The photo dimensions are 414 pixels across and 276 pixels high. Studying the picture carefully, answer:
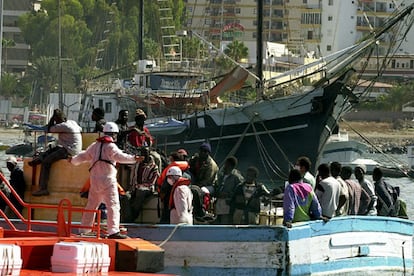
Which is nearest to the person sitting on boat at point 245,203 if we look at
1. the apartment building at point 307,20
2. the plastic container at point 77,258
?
the plastic container at point 77,258

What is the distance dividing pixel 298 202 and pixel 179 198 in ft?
6.06

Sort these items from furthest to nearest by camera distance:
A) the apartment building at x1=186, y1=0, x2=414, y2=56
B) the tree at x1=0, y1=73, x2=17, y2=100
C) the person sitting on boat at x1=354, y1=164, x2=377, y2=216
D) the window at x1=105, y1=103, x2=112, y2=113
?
1. the apartment building at x1=186, y1=0, x2=414, y2=56
2. the tree at x1=0, y1=73, x2=17, y2=100
3. the window at x1=105, y1=103, x2=112, y2=113
4. the person sitting on boat at x1=354, y1=164, x2=377, y2=216

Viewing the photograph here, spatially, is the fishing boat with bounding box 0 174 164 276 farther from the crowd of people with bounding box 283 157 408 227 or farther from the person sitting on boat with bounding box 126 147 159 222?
the crowd of people with bounding box 283 157 408 227

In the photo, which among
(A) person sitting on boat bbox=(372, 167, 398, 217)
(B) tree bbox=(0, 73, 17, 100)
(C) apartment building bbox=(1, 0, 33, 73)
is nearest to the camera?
(A) person sitting on boat bbox=(372, 167, 398, 217)

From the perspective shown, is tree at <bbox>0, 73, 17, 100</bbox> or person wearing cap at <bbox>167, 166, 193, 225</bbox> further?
tree at <bbox>0, 73, 17, 100</bbox>

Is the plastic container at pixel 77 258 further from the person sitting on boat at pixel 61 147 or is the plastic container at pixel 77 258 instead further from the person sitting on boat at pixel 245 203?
the person sitting on boat at pixel 245 203

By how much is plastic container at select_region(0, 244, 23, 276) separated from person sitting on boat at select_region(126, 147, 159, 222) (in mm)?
4195

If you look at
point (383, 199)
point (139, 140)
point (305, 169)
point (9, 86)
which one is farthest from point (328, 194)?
point (9, 86)

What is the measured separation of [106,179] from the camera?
17062 mm

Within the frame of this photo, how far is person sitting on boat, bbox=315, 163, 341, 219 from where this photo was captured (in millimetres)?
19859

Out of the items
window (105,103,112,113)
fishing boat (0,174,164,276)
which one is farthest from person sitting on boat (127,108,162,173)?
window (105,103,112,113)

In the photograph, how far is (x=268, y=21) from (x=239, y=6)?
26.0 ft

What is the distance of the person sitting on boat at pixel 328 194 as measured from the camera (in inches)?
782

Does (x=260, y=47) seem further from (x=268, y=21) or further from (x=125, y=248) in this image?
(x=268, y=21)
